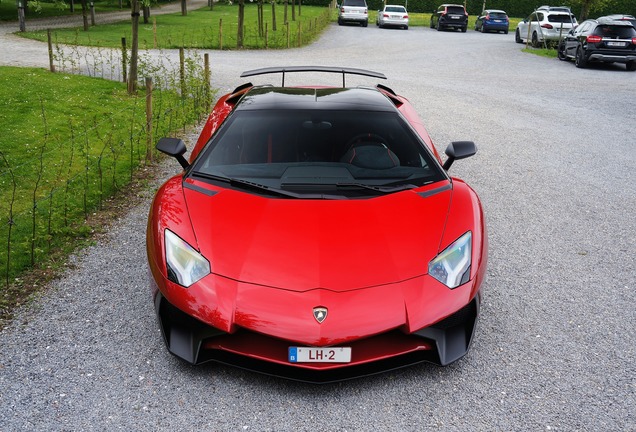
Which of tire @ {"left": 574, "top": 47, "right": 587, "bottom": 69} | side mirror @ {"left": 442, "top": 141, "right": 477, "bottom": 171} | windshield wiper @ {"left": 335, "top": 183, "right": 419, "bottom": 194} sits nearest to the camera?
windshield wiper @ {"left": 335, "top": 183, "right": 419, "bottom": 194}

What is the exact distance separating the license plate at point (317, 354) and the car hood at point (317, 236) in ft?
1.03

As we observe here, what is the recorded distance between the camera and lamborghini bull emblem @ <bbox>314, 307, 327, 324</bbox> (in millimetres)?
3078

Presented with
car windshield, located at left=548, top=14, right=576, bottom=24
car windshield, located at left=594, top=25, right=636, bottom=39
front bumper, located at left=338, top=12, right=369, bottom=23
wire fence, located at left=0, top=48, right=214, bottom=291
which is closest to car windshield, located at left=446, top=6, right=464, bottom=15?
front bumper, located at left=338, top=12, right=369, bottom=23

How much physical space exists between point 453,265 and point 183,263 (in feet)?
4.90

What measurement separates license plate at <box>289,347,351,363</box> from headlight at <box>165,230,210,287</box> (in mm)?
657

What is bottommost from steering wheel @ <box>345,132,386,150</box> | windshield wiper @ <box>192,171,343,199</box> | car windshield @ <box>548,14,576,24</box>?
windshield wiper @ <box>192,171,343,199</box>

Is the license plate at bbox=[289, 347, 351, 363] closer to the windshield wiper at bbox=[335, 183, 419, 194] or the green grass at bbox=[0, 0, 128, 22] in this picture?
the windshield wiper at bbox=[335, 183, 419, 194]

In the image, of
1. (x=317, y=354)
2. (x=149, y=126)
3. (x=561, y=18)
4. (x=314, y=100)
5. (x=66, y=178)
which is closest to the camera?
(x=317, y=354)

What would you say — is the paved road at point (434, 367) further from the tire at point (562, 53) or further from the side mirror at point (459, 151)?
the tire at point (562, 53)

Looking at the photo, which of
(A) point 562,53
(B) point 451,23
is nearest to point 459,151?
(A) point 562,53

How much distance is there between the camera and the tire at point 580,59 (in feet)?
68.9

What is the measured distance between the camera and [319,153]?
4.46 meters

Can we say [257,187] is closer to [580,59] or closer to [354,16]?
[580,59]

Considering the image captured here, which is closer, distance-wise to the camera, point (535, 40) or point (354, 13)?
point (535, 40)
